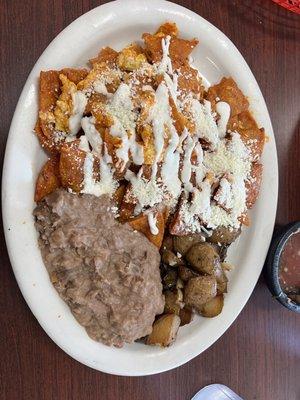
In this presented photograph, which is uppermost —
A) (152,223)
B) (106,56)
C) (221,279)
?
(106,56)

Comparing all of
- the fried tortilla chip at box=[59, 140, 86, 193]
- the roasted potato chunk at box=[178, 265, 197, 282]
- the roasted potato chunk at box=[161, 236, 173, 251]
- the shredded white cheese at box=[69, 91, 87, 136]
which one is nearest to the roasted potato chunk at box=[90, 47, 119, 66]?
the shredded white cheese at box=[69, 91, 87, 136]

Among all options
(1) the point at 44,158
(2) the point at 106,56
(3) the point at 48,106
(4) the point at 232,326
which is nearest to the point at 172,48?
(2) the point at 106,56

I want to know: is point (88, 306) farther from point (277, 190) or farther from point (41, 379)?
point (277, 190)

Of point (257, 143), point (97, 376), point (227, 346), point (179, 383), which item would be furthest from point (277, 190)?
point (97, 376)

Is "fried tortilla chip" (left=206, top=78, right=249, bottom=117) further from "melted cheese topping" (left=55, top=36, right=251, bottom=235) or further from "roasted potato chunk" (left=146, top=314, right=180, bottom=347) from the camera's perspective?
"roasted potato chunk" (left=146, top=314, right=180, bottom=347)

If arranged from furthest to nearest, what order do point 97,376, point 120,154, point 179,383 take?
point 179,383 < point 97,376 < point 120,154

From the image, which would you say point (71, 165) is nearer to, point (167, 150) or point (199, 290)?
point (167, 150)
